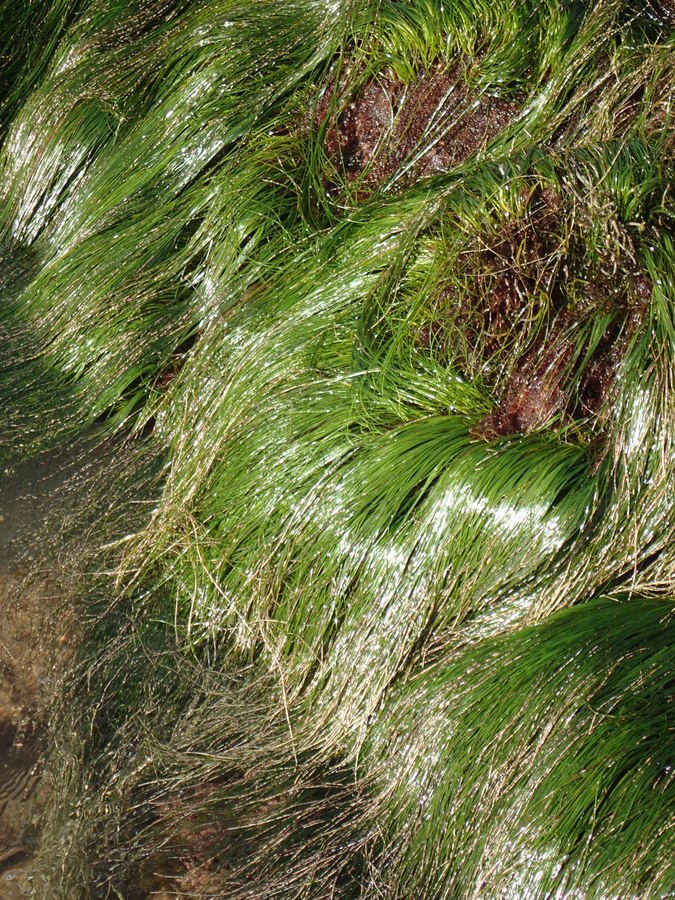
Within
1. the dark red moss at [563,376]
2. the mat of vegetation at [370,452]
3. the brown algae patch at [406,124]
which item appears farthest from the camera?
the brown algae patch at [406,124]

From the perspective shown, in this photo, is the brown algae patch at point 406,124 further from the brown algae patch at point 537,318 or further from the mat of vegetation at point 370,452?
the brown algae patch at point 537,318

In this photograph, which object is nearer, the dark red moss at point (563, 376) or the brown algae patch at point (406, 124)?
the dark red moss at point (563, 376)

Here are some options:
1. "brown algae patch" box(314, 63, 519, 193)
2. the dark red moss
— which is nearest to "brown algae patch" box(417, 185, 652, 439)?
the dark red moss

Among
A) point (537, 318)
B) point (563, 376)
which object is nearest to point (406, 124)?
point (537, 318)

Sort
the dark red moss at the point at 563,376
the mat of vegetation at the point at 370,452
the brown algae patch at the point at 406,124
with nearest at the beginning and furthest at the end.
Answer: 1. the mat of vegetation at the point at 370,452
2. the dark red moss at the point at 563,376
3. the brown algae patch at the point at 406,124

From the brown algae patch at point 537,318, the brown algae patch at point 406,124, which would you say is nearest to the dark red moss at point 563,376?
the brown algae patch at point 537,318

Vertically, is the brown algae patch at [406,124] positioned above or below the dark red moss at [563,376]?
above

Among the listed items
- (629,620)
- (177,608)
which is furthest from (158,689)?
(629,620)

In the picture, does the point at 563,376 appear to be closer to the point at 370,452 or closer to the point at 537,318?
the point at 537,318
